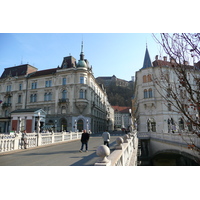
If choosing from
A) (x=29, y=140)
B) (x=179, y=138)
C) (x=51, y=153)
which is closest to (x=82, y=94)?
(x=29, y=140)

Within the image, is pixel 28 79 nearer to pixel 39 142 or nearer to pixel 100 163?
pixel 39 142

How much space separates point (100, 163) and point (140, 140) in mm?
24502

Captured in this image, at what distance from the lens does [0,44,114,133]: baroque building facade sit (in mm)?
37469

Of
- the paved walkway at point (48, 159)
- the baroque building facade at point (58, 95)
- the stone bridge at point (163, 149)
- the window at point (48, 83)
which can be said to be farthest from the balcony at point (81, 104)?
the paved walkway at point (48, 159)

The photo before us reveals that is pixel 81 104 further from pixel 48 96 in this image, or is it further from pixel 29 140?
pixel 29 140

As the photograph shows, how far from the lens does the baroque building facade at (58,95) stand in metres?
37.5

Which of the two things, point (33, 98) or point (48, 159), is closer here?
point (48, 159)

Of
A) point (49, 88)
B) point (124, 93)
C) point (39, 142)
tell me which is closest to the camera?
point (39, 142)

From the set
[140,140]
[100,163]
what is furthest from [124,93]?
[100,163]

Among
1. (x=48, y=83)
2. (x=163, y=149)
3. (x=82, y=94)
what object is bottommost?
(x=163, y=149)

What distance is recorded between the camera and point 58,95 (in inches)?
1559

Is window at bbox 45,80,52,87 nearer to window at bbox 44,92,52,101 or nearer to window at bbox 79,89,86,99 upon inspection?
window at bbox 44,92,52,101

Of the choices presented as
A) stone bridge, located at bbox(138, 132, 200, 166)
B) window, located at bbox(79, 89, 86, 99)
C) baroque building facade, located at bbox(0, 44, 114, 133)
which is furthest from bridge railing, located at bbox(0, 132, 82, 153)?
window, located at bbox(79, 89, 86, 99)

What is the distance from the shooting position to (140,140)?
2672 cm
